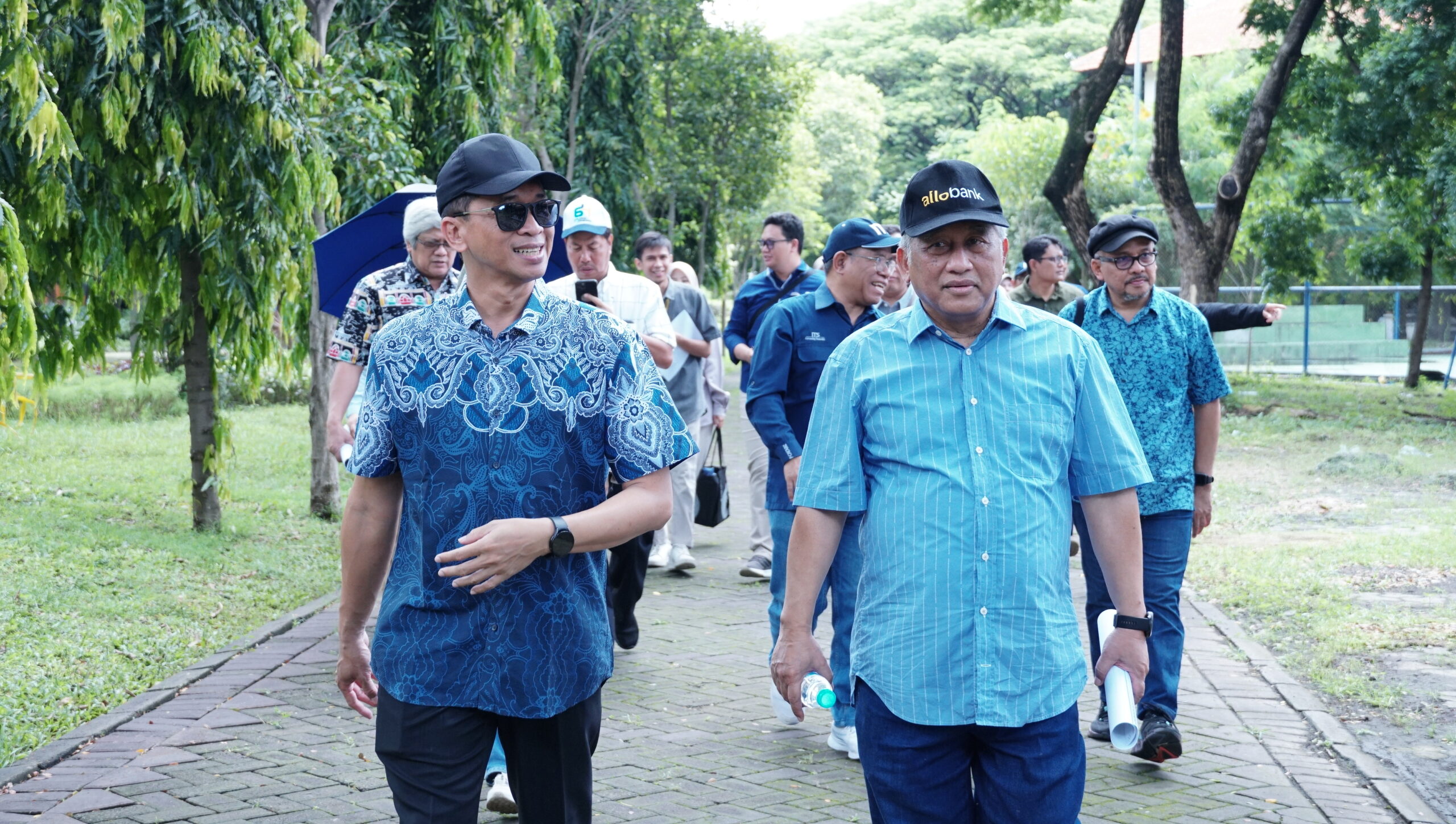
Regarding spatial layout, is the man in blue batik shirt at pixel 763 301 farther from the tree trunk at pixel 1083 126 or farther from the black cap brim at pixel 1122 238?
the tree trunk at pixel 1083 126

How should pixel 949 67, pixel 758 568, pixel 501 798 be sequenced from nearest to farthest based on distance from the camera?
pixel 501 798 < pixel 758 568 < pixel 949 67

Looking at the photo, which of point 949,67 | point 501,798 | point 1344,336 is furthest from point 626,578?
point 949,67

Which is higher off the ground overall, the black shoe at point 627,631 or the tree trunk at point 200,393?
the tree trunk at point 200,393

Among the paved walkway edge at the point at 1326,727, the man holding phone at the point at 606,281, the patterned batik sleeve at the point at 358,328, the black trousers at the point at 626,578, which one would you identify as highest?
the man holding phone at the point at 606,281

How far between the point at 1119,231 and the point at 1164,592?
1.31m

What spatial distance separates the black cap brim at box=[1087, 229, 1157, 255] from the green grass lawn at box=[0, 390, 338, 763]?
4.37 m

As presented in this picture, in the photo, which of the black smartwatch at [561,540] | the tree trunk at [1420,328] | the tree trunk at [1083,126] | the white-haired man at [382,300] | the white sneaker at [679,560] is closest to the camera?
the black smartwatch at [561,540]

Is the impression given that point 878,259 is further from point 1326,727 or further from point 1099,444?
point 1099,444

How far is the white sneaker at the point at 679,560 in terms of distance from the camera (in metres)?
9.51

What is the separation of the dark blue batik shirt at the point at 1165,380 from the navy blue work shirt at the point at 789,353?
0.94m

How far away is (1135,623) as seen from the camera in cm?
316

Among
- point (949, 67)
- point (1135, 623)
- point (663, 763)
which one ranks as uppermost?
point (949, 67)

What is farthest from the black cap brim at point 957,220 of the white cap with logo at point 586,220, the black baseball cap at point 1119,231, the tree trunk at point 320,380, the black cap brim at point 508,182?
the tree trunk at point 320,380

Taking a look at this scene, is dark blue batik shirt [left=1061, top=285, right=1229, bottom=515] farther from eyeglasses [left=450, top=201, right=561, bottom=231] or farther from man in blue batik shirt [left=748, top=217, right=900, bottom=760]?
eyeglasses [left=450, top=201, right=561, bottom=231]
